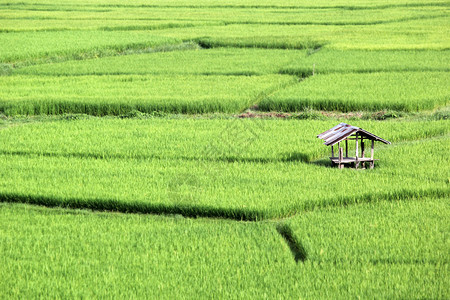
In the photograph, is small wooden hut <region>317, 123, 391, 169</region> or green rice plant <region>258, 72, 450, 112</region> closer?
small wooden hut <region>317, 123, 391, 169</region>

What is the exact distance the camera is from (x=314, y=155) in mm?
8781

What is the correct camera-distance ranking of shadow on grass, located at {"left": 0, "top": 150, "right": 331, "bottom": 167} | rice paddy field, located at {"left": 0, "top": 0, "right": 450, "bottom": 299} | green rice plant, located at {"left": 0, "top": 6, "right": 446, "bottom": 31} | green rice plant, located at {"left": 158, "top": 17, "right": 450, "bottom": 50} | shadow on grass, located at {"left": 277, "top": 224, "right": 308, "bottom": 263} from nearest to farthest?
rice paddy field, located at {"left": 0, "top": 0, "right": 450, "bottom": 299}, shadow on grass, located at {"left": 277, "top": 224, "right": 308, "bottom": 263}, shadow on grass, located at {"left": 0, "top": 150, "right": 331, "bottom": 167}, green rice plant, located at {"left": 158, "top": 17, "right": 450, "bottom": 50}, green rice plant, located at {"left": 0, "top": 6, "right": 446, "bottom": 31}

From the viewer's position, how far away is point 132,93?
13.2 metres

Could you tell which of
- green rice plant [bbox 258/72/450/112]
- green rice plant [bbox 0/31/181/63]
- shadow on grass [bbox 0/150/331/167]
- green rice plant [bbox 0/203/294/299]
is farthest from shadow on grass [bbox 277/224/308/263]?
green rice plant [bbox 0/31/181/63]

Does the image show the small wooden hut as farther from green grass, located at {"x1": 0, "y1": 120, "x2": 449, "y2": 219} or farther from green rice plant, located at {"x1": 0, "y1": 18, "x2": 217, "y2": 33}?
green rice plant, located at {"x1": 0, "y1": 18, "x2": 217, "y2": 33}

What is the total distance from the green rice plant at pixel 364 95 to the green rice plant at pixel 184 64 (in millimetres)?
2611

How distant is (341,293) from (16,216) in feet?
12.4

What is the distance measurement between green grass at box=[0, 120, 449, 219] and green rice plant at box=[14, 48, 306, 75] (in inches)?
206

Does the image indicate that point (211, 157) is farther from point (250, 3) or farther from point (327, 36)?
point (250, 3)

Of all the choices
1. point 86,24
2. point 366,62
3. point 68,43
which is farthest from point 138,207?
point 86,24

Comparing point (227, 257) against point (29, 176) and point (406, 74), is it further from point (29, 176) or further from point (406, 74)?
point (406, 74)

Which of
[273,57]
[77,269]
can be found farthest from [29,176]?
[273,57]

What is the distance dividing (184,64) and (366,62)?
16.2 feet

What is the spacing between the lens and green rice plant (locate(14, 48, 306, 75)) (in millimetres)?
15875
